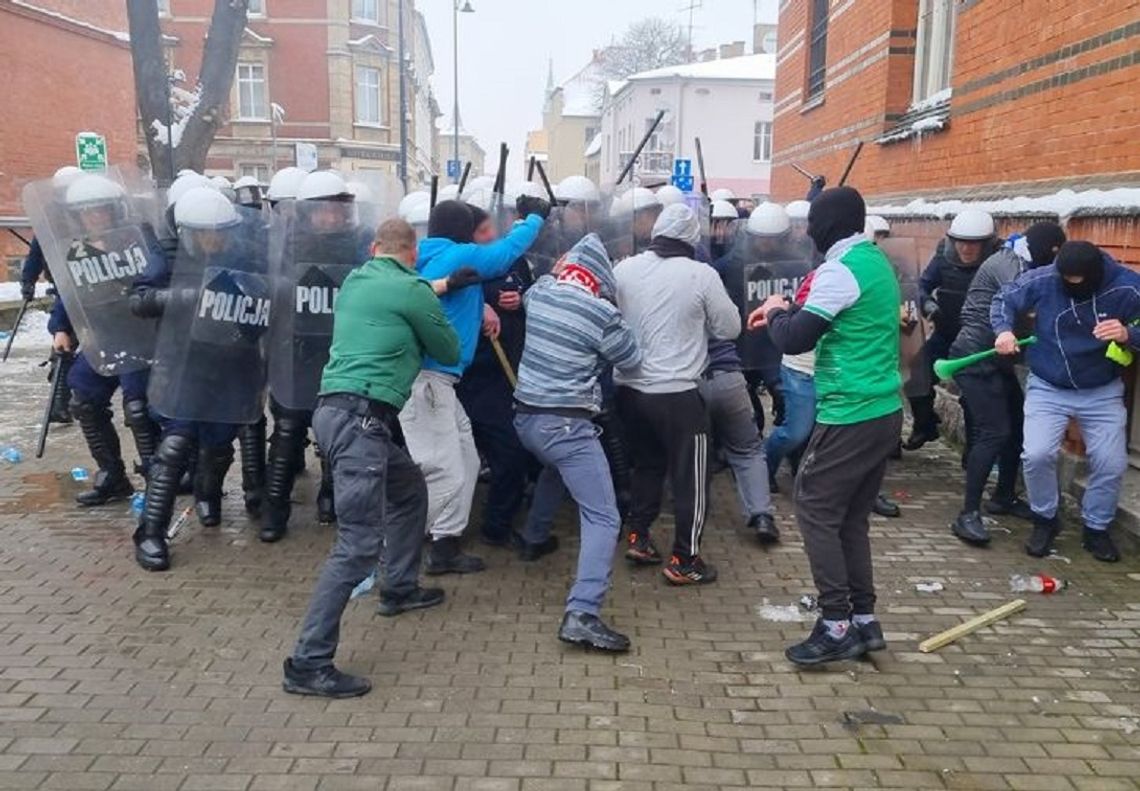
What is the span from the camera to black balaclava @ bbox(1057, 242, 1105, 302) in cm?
496

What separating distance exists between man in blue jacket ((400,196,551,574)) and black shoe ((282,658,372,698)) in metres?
1.23

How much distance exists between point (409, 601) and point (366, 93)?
44.6 metres

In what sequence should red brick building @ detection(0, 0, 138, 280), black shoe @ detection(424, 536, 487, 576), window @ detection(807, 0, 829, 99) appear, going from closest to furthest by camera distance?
black shoe @ detection(424, 536, 487, 576) < window @ detection(807, 0, 829, 99) < red brick building @ detection(0, 0, 138, 280)

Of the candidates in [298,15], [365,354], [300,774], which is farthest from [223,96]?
[298,15]

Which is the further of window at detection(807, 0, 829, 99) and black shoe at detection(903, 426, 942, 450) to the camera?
window at detection(807, 0, 829, 99)

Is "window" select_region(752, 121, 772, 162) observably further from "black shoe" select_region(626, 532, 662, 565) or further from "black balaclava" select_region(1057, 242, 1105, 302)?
"black shoe" select_region(626, 532, 662, 565)

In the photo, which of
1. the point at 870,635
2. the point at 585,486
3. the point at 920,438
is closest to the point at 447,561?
the point at 585,486

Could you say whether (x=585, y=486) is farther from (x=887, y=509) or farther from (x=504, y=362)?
(x=887, y=509)

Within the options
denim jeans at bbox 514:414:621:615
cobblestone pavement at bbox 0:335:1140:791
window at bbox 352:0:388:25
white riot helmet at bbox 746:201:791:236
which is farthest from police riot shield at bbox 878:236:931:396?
window at bbox 352:0:388:25

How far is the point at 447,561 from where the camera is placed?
5160 millimetres

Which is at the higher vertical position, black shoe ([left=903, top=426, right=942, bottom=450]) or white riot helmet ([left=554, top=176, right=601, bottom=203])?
white riot helmet ([left=554, top=176, right=601, bottom=203])

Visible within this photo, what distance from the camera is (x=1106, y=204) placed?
5730 millimetres

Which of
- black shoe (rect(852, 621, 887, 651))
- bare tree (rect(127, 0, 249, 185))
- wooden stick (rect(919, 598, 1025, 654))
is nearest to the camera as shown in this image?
black shoe (rect(852, 621, 887, 651))

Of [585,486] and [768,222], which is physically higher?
[768,222]
